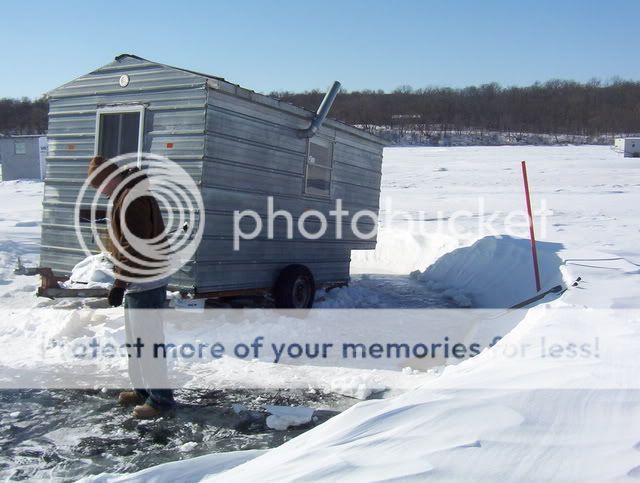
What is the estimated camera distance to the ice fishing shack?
6953 millimetres

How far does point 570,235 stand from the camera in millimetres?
12953

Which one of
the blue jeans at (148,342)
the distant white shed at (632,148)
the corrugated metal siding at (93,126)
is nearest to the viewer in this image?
the blue jeans at (148,342)

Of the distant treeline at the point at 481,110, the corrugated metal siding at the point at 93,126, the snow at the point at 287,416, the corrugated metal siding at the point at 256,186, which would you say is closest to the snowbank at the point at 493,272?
the corrugated metal siding at the point at 256,186

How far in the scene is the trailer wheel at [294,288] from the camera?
26.6 ft

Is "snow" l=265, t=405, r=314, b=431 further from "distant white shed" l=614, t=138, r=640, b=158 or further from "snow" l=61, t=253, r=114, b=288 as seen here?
"distant white shed" l=614, t=138, r=640, b=158

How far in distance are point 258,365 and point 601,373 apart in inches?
127

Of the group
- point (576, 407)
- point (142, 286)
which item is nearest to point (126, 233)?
point (142, 286)

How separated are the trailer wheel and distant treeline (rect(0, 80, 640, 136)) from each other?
69.4 meters

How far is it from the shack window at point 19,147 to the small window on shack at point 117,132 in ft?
116

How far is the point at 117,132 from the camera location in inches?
304

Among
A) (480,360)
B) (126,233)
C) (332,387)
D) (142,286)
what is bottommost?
(332,387)

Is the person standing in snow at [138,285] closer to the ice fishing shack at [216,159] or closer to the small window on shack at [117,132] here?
the ice fishing shack at [216,159]

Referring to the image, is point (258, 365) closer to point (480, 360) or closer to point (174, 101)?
point (480, 360)

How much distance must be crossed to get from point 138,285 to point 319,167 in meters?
4.74
